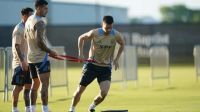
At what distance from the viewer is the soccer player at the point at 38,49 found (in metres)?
15.6

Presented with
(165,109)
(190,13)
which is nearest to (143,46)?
(165,109)

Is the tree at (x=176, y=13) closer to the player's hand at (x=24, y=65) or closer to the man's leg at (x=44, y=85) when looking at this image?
the player's hand at (x=24, y=65)

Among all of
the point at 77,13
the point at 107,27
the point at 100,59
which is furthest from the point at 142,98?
the point at 77,13

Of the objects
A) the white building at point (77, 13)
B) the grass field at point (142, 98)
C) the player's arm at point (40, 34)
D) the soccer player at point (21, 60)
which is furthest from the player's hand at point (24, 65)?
the white building at point (77, 13)

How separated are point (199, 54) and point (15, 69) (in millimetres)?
13719

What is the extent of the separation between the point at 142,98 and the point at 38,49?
6792 mm

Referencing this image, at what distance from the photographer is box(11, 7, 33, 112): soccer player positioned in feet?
54.2

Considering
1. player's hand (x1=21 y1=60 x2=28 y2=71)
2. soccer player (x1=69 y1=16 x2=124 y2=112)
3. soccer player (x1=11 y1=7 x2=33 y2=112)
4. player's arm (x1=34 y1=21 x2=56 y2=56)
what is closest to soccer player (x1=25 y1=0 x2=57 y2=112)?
player's arm (x1=34 y1=21 x2=56 y2=56)

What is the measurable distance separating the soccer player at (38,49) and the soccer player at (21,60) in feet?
1.67

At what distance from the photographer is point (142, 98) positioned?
72.4 feet

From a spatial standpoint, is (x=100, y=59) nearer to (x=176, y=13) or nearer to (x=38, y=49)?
(x=38, y=49)

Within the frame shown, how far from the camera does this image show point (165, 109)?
18.1 m

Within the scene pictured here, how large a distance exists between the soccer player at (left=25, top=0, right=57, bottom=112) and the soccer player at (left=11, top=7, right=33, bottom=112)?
0.51 m

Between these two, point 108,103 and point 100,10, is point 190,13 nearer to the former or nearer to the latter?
point 100,10
